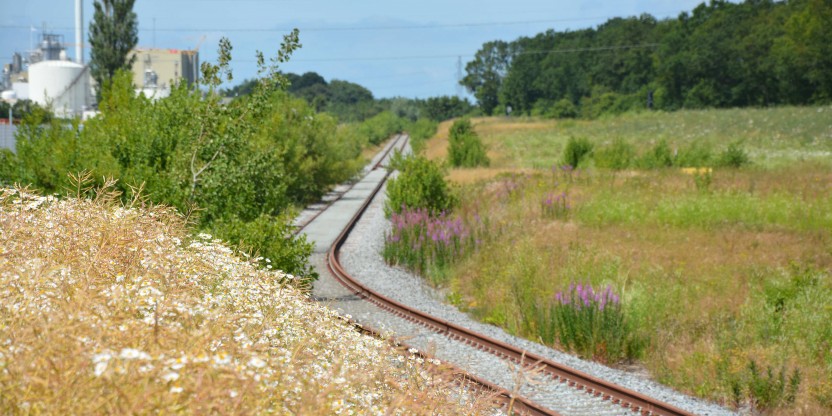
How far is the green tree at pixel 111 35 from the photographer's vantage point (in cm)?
5762

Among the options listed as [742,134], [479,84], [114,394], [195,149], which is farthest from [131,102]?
[479,84]

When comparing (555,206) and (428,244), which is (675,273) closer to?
(428,244)

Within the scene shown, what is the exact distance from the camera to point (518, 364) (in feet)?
33.2

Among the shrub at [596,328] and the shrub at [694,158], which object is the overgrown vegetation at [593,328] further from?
the shrub at [694,158]

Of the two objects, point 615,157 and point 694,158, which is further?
point 615,157

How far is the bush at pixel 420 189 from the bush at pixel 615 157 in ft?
40.0

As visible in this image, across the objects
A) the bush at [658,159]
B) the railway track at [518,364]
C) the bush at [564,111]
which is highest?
the bush at [658,159]

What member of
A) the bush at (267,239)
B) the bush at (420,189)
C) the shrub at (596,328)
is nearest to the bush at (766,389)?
the shrub at (596,328)

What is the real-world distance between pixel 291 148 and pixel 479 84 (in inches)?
6264

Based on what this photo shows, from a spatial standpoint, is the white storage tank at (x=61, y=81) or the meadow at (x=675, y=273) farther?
the white storage tank at (x=61, y=81)

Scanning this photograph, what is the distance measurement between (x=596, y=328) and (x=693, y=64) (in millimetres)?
96230

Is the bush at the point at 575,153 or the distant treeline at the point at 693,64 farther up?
the distant treeline at the point at 693,64

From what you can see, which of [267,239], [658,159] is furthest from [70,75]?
[267,239]

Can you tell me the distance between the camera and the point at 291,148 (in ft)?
100
